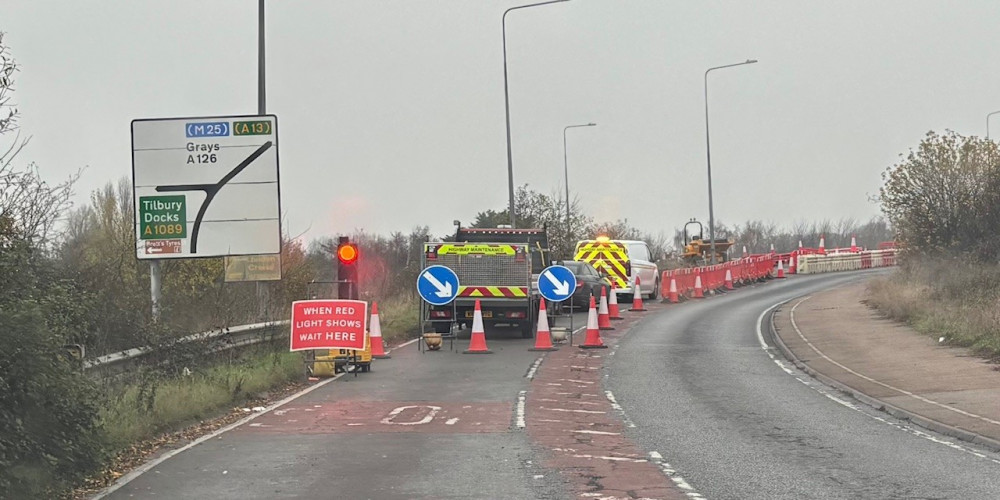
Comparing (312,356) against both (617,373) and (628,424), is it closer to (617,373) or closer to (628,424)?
(617,373)

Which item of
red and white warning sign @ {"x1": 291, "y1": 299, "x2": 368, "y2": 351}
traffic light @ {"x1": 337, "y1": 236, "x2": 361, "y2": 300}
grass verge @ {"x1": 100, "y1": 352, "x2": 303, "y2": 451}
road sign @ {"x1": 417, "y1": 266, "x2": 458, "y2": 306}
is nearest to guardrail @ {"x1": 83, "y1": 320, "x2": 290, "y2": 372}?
grass verge @ {"x1": 100, "y1": 352, "x2": 303, "y2": 451}

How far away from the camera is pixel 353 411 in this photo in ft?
50.0

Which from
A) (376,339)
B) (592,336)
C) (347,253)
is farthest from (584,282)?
(347,253)

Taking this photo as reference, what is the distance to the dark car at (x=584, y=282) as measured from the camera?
34688mm

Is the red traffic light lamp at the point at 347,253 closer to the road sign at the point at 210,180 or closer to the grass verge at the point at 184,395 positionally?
the road sign at the point at 210,180

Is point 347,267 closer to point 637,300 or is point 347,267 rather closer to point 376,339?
point 376,339

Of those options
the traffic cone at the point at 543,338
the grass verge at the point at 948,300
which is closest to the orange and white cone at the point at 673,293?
the grass verge at the point at 948,300

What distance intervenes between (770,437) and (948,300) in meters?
17.5

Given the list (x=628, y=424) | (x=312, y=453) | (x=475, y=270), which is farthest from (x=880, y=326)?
(x=312, y=453)

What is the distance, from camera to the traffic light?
792 inches

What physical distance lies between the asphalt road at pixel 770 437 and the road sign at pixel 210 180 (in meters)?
6.33

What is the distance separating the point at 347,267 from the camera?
20.3 m

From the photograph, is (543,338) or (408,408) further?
(543,338)

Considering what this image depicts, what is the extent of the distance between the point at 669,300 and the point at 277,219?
73.7ft
